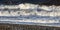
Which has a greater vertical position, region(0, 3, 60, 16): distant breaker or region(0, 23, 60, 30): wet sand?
region(0, 3, 60, 16): distant breaker

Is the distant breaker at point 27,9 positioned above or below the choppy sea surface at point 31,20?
above

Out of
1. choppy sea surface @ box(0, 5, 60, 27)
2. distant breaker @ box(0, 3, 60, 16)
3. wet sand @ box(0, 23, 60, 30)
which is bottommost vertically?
wet sand @ box(0, 23, 60, 30)

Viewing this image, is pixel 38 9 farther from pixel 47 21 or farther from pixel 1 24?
pixel 1 24

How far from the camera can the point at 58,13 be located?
0.75 metres

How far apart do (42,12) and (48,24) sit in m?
0.06

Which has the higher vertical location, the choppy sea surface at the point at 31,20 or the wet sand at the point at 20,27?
the choppy sea surface at the point at 31,20

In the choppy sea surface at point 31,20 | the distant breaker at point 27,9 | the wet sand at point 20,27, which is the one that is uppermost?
the distant breaker at point 27,9

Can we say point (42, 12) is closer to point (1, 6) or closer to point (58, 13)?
point (58, 13)

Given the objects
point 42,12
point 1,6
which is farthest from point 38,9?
point 1,6

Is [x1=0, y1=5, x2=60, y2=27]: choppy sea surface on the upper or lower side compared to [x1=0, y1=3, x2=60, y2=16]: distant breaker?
lower

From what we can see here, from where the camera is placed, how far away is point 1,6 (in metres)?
0.78

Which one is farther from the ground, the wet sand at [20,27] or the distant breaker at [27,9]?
the distant breaker at [27,9]

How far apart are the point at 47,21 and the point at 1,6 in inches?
8.5

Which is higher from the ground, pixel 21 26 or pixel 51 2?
pixel 51 2
